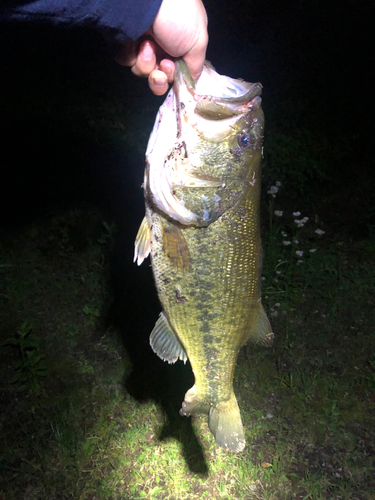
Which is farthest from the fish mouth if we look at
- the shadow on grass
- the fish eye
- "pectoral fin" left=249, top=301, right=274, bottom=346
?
the shadow on grass

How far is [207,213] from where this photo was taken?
156cm

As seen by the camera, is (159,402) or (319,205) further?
(319,205)

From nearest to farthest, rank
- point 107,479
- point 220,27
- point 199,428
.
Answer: point 107,479 < point 199,428 < point 220,27

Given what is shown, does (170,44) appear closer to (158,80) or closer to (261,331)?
(158,80)

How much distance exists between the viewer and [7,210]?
16.2 feet

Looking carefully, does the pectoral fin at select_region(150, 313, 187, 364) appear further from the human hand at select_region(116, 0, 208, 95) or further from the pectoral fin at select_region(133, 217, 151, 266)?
the human hand at select_region(116, 0, 208, 95)

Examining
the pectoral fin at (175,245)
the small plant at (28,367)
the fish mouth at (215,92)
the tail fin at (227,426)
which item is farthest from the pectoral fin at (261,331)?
the small plant at (28,367)

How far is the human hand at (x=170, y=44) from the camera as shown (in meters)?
1.32

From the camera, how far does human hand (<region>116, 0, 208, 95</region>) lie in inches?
51.9

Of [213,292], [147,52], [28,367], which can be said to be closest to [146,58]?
[147,52]

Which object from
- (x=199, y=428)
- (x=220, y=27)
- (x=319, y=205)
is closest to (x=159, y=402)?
(x=199, y=428)

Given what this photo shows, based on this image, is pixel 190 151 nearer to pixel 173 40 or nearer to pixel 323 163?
pixel 173 40

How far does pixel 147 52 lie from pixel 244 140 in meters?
0.61

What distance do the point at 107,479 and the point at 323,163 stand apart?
17.8ft
